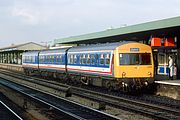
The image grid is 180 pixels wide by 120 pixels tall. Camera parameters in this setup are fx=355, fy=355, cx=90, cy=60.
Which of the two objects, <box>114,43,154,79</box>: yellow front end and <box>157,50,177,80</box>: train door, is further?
<box>157,50,177,80</box>: train door

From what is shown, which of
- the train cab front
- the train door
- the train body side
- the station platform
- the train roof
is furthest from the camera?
the train body side

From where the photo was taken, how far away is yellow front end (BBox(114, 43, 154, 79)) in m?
19.5

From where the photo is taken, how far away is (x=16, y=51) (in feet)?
213

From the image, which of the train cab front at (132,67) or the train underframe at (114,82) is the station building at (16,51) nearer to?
the train underframe at (114,82)

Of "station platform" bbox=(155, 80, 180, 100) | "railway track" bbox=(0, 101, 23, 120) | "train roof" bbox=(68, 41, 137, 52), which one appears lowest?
"railway track" bbox=(0, 101, 23, 120)

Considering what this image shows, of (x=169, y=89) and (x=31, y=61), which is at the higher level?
(x=31, y=61)

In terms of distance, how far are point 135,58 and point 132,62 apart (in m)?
0.29

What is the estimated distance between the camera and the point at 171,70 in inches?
958

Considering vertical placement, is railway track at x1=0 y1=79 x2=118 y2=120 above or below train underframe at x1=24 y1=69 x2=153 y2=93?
below

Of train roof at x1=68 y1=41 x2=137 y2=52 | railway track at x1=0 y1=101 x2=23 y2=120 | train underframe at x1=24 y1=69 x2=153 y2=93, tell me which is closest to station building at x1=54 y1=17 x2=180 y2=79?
train roof at x1=68 y1=41 x2=137 y2=52

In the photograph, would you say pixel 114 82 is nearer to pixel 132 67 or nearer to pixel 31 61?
pixel 132 67

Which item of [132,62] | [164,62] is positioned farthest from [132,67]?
[164,62]

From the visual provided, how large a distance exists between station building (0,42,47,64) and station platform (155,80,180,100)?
40501 mm

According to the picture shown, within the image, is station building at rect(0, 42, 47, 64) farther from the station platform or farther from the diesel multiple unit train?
the station platform
